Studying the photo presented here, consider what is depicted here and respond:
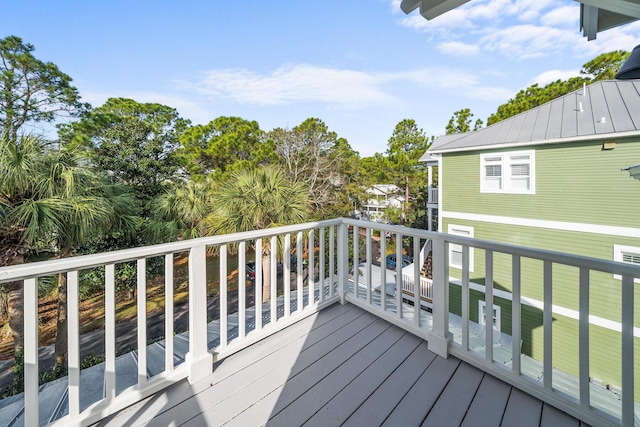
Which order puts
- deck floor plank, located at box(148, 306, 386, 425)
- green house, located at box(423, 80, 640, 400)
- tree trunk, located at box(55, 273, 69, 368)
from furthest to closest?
1. green house, located at box(423, 80, 640, 400)
2. tree trunk, located at box(55, 273, 69, 368)
3. deck floor plank, located at box(148, 306, 386, 425)

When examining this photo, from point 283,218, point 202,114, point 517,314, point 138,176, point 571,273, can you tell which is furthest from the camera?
point 202,114

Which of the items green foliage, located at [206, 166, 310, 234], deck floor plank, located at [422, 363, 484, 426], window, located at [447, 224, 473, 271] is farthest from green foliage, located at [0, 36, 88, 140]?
window, located at [447, 224, 473, 271]

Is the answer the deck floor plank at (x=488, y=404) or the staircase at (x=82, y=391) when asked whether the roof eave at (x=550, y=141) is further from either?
the staircase at (x=82, y=391)

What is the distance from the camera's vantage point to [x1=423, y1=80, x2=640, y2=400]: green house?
576cm

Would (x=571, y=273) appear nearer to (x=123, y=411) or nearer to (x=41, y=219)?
(x=123, y=411)

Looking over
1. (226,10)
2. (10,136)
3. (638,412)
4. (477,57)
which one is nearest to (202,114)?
(226,10)

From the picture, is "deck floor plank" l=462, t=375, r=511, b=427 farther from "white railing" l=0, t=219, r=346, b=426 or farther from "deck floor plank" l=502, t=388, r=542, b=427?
"white railing" l=0, t=219, r=346, b=426

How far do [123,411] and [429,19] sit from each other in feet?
8.70

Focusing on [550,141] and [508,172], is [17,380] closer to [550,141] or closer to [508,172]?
[508,172]

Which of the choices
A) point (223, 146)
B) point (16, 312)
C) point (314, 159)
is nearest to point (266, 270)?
point (16, 312)

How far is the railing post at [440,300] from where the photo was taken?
195 cm

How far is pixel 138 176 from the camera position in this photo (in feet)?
29.1

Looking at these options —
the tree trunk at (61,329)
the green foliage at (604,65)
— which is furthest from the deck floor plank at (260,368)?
→ the green foliage at (604,65)

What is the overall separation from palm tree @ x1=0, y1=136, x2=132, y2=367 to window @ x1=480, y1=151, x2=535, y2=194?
28.9ft
